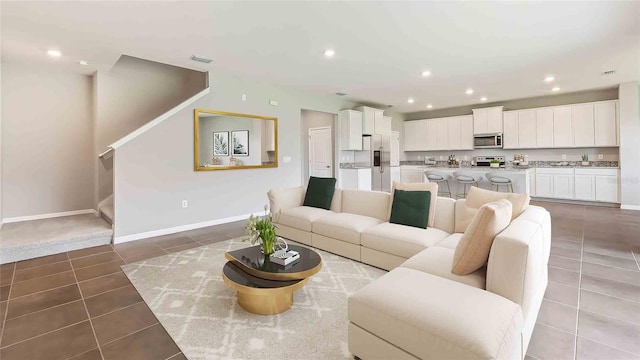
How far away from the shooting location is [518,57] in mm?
4367

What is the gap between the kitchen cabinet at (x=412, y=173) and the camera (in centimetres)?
902

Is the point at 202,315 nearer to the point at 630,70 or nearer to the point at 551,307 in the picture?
the point at 551,307

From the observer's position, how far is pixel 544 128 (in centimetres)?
729

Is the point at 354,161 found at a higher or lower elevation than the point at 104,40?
lower

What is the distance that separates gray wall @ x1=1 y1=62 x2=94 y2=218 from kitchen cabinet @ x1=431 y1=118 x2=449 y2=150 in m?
8.73

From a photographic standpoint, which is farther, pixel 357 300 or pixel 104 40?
pixel 104 40

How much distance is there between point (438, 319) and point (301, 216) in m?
2.68

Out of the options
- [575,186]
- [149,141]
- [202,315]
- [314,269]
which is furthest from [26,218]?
[575,186]

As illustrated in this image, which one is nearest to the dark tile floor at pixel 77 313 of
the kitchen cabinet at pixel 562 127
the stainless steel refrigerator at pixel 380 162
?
the stainless steel refrigerator at pixel 380 162

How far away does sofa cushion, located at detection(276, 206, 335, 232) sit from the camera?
383 cm

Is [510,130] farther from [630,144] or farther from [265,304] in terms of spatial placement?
[265,304]

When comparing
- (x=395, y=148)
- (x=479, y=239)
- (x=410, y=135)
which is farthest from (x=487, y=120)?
(x=479, y=239)

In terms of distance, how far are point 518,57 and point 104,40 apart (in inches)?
224

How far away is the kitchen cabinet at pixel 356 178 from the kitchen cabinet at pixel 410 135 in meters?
2.83
